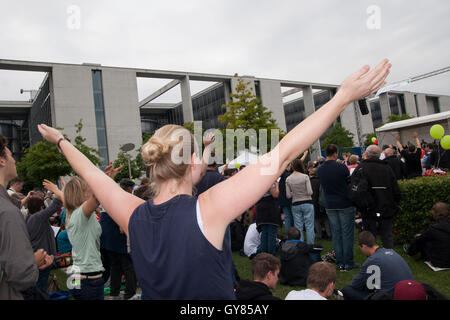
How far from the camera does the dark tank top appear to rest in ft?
3.78

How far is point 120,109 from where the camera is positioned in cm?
4281

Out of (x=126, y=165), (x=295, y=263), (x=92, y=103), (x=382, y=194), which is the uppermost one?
(x=92, y=103)

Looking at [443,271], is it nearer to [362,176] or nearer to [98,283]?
[362,176]

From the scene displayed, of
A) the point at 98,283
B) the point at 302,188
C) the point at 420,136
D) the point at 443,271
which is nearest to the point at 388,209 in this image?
the point at 443,271

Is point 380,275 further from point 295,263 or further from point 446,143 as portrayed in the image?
point 446,143

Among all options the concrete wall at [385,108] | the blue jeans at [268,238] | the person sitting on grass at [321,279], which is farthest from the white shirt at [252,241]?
the concrete wall at [385,108]

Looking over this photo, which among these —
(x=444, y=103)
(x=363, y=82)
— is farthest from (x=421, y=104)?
(x=363, y=82)

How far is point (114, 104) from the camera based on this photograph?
42.5m

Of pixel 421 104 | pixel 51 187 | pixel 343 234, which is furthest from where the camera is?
pixel 421 104

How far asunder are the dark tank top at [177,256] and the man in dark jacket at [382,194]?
225 inches

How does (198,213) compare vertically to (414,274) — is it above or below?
above

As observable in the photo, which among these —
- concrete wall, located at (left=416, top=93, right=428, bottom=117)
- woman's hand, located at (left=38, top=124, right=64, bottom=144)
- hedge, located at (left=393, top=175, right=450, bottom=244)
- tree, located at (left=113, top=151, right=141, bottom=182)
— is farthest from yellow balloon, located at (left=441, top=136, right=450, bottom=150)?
concrete wall, located at (left=416, top=93, right=428, bottom=117)

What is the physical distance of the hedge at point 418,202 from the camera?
21.6 ft

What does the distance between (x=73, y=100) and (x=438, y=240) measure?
4105cm
